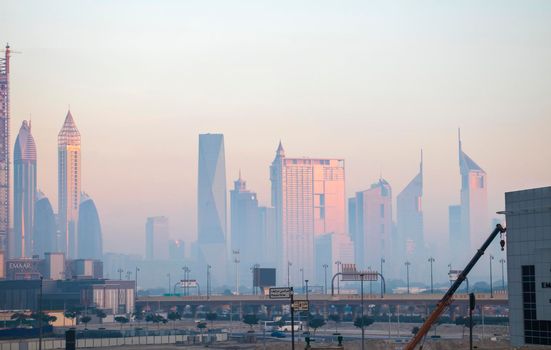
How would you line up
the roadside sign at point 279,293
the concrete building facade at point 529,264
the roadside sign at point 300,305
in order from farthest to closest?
1. the roadside sign at point 279,293
2. the roadside sign at point 300,305
3. the concrete building facade at point 529,264

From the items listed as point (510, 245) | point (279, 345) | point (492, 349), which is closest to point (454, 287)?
point (492, 349)

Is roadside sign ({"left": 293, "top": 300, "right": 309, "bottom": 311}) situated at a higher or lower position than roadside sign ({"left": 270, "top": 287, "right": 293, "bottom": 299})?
lower

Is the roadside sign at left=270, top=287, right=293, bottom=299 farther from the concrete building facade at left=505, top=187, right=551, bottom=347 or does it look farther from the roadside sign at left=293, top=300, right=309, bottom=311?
the concrete building facade at left=505, top=187, right=551, bottom=347

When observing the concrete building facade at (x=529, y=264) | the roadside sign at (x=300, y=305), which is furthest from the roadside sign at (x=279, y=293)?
the concrete building facade at (x=529, y=264)

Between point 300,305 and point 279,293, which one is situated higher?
point 279,293

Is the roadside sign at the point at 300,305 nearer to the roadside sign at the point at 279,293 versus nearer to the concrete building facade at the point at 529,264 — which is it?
the roadside sign at the point at 279,293

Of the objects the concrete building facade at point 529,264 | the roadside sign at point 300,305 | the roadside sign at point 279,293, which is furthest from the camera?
the roadside sign at point 279,293

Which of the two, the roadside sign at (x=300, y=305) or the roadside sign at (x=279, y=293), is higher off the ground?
the roadside sign at (x=279, y=293)

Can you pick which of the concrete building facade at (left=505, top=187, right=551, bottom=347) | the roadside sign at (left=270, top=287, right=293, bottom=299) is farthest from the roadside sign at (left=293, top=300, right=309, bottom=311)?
the concrete building facade at (left=505, top=187, right=551, bottom=347)

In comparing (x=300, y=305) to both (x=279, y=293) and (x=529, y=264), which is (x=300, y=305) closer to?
(x=279, y=293)

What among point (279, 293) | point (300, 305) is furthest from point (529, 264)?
point (279, 293)

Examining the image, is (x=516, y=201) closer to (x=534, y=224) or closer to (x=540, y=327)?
(x=534, y=224)

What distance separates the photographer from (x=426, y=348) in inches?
7082

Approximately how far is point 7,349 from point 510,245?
96.8 m
